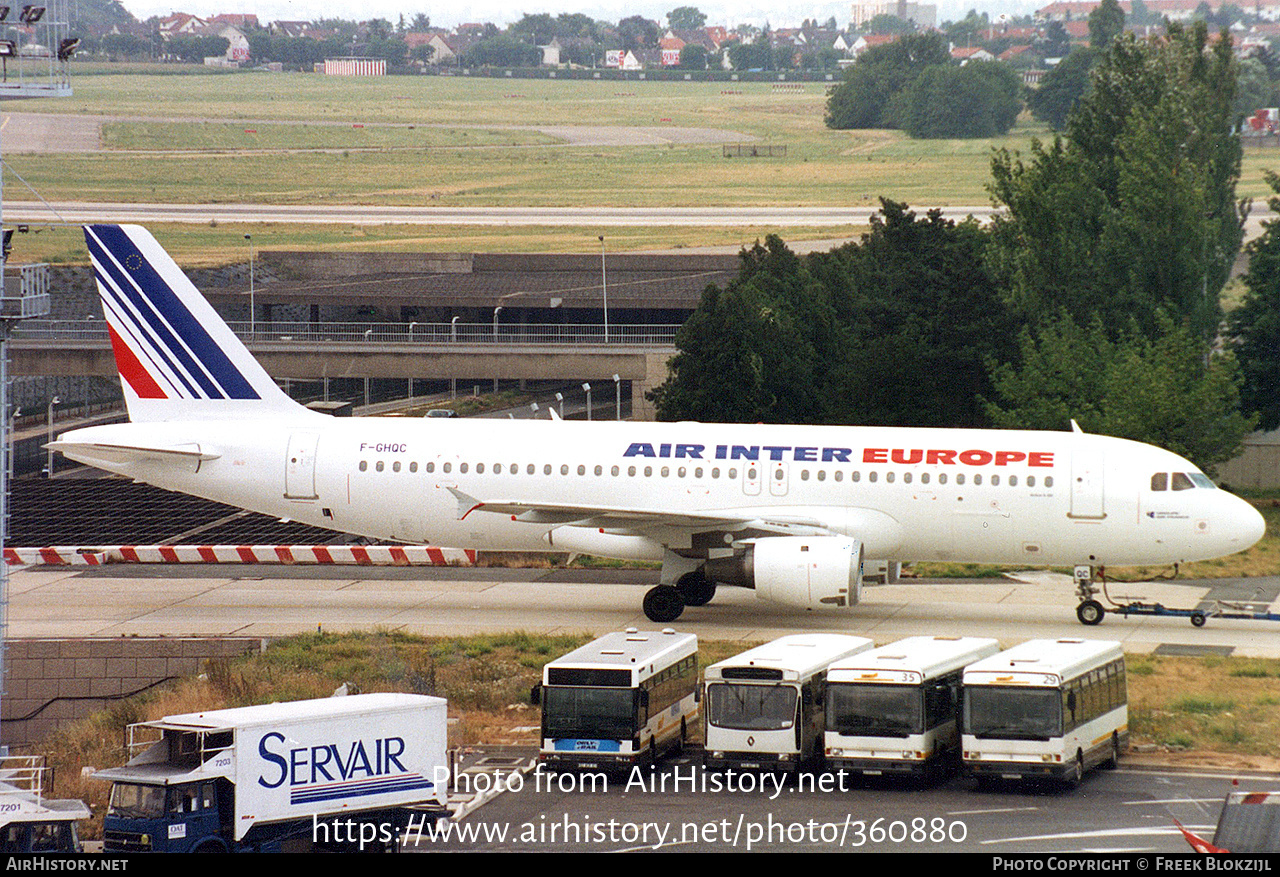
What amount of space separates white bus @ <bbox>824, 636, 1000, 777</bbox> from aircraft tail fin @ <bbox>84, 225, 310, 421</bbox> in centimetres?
2041

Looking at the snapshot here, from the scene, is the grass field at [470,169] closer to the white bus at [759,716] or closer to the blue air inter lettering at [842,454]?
the blue air inter lettering at [842,454]

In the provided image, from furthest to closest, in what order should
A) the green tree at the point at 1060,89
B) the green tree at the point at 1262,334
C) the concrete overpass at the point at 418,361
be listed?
the green tree at the point at 1060,89
the concrete overpass at the point at 418,361
the green tree at the point at 1262,334

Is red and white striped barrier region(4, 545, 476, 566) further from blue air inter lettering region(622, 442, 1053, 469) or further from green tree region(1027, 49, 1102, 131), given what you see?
green tree region(1027, 49, 1102, 131)

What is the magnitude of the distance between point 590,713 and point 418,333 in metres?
70.6

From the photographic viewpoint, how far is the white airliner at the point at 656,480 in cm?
3703

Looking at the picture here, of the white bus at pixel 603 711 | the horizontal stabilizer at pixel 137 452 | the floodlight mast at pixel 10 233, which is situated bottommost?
the white bus at pixel 603 711

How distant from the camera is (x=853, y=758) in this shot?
25.9 meters

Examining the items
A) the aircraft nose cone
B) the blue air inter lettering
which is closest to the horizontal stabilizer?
the blue air inter lettering

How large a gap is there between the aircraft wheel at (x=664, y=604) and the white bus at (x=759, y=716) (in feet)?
36.9

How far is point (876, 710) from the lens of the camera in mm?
25969

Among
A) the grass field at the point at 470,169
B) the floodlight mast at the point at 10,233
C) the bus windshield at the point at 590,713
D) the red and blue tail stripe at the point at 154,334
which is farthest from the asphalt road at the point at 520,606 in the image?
the grass field at the point at 470,169

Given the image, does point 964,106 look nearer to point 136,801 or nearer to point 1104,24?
point 1104,24

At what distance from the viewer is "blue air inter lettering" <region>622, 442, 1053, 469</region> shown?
123 feet
